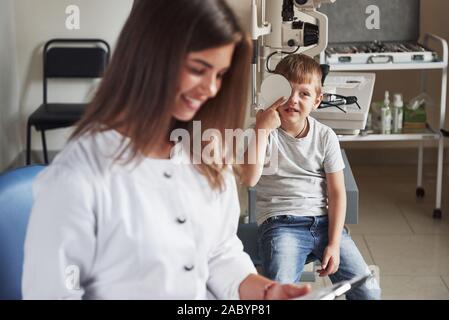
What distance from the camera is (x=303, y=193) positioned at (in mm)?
2012

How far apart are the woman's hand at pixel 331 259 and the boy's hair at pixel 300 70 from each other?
0.42 metres

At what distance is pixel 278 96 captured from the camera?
191 centimetres

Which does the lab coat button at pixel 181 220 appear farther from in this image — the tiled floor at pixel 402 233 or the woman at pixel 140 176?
the tiled floor at pixel 402 233

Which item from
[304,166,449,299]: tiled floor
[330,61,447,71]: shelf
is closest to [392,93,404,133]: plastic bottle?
[330,61,447,71]: shelf

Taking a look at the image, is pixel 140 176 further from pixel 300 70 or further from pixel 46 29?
pixel 46 29

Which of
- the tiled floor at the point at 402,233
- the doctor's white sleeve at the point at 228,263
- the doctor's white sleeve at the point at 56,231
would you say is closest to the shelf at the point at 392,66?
the tiled floor at the point at 402,233

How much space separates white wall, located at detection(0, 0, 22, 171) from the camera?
3.86 m

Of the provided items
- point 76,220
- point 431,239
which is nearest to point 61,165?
point 76,220

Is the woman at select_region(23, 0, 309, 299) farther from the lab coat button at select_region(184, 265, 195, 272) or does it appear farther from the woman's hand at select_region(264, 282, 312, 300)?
the woman's hand at select_region(264, 282, 312, 300)

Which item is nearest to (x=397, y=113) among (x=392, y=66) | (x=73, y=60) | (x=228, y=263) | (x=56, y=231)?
(x=392, y=66)

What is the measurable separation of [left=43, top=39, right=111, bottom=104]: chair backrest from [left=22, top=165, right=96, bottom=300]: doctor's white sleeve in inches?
118

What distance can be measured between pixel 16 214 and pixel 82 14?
Result: 2.92 meters

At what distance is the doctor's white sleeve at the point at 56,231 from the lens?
1.00 m

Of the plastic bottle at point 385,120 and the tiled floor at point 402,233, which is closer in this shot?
the tiled floor at point 402,233
